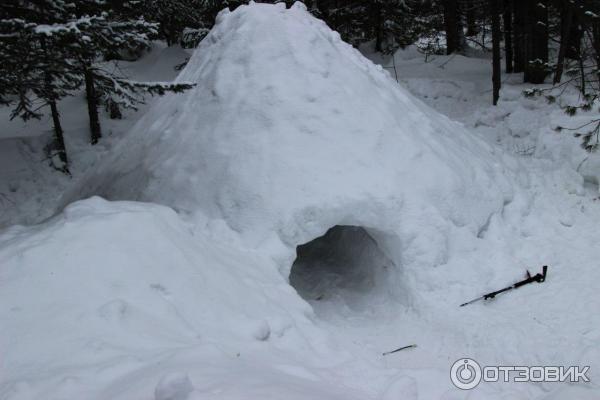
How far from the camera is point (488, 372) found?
5.32m

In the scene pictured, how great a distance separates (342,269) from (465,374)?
10.3 ft

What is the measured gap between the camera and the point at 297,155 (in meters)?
7.12

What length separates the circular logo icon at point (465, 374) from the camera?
4.77 metres

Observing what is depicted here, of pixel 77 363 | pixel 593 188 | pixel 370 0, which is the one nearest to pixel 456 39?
pixel 370 0

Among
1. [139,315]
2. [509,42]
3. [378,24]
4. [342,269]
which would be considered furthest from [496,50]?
[139,315]

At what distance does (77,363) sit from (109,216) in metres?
2.07

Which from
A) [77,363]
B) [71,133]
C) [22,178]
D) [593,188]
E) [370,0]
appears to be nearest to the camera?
[77,363]

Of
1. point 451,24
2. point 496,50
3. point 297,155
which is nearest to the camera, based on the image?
point 297,155

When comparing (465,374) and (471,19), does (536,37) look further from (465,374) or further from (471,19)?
(465,374)

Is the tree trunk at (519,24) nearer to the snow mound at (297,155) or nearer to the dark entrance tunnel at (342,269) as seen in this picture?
the snow mound at (297,155)

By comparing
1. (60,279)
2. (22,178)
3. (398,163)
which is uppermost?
(60,279)

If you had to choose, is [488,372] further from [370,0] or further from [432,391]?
[370,0]

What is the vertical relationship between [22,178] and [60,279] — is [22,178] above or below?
below

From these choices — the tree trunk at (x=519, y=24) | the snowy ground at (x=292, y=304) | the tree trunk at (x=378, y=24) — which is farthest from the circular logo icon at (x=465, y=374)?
the tree trunk at (x=378, y=24)
